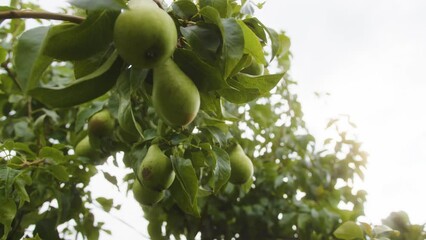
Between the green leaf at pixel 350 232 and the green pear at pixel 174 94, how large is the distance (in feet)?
3.27

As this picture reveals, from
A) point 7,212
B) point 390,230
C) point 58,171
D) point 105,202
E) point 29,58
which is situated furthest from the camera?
point 105,202

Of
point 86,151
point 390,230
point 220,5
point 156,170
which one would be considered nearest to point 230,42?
point 220,5

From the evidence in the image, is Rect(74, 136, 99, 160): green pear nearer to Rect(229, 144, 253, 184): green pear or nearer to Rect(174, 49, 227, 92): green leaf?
Rect(229, 144, 253, 184): green pear

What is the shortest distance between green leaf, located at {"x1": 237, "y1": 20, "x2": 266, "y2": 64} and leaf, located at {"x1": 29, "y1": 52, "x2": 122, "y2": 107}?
24 centimetres

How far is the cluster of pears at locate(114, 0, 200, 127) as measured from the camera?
72 cm

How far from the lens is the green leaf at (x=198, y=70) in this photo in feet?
2.76

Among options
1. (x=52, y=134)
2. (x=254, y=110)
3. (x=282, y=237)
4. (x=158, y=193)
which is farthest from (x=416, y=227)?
(x=52, y=134)

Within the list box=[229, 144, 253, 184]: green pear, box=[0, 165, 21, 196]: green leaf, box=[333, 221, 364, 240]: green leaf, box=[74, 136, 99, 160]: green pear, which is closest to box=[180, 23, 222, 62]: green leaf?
box=[229, 144, 253, 184]: green pear

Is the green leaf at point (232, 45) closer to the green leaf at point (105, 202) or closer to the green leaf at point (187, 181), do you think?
the green leaf at point (187, 181)

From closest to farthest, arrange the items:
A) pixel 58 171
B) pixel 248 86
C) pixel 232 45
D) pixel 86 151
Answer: pixel 232 45
pixel 248 86
pixel 58 171
pixel 86 151

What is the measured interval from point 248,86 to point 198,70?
129mm

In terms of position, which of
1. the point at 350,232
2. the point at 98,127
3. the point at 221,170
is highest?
the point at 221,170

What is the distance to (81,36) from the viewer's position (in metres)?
0.75

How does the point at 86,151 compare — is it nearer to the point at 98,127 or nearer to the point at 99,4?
the point at 98,127
